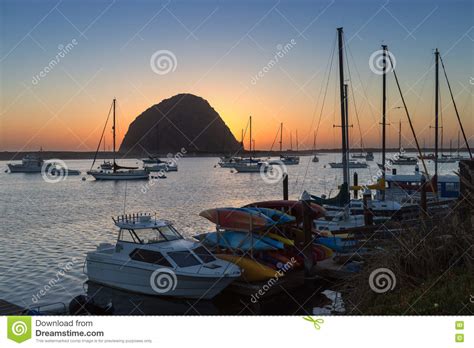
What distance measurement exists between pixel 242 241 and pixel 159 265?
2751 millimetres

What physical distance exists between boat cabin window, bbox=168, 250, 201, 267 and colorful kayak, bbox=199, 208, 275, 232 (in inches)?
79.8

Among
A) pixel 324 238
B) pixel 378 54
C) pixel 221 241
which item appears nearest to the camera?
pixel 221 241

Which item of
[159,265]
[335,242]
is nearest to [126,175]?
[335,242]

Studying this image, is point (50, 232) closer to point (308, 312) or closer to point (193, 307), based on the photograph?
point (193, 307)

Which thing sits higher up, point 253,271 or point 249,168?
point 249,168

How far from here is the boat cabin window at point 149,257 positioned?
13967 mm

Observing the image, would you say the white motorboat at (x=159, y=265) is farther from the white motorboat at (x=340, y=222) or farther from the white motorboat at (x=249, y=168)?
the white motorboat at (x=249, y=168)

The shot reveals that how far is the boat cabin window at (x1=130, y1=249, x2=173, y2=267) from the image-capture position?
1397 cm

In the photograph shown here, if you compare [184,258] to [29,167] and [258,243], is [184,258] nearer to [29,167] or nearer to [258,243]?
[258,243]

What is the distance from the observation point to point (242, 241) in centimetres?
1519

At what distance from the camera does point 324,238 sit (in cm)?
1789
